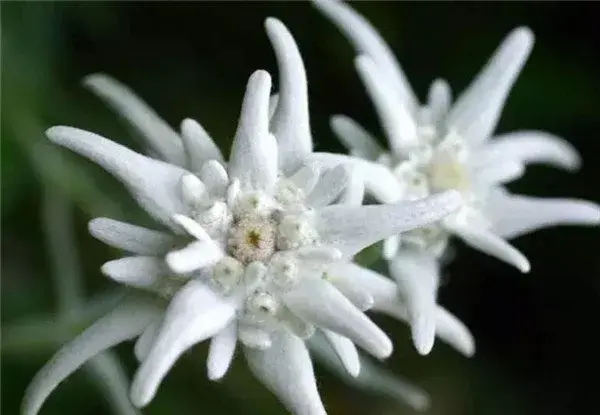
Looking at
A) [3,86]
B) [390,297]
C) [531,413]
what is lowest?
[531,413]

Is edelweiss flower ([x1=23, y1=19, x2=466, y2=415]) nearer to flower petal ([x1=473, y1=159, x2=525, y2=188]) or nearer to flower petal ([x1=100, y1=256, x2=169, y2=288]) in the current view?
flower petal ([x1=100, y1=256, x2=169, y2=288])

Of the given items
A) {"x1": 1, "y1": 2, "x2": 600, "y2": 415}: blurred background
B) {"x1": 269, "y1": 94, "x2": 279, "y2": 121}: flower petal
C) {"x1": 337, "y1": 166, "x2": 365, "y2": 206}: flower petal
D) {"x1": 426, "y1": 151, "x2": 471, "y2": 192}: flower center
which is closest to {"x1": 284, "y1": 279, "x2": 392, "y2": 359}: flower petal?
{"x1": 337, "y1": 166, "x2": 365, "y2": 206}: flower petal

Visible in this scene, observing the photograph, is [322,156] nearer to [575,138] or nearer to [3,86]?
[3,86]

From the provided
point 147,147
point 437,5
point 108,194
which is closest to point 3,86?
point 108,194

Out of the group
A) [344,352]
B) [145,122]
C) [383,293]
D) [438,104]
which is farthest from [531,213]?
[145,122]

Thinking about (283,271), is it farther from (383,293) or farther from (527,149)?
(527,149)

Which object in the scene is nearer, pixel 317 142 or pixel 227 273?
pixel 227 273
